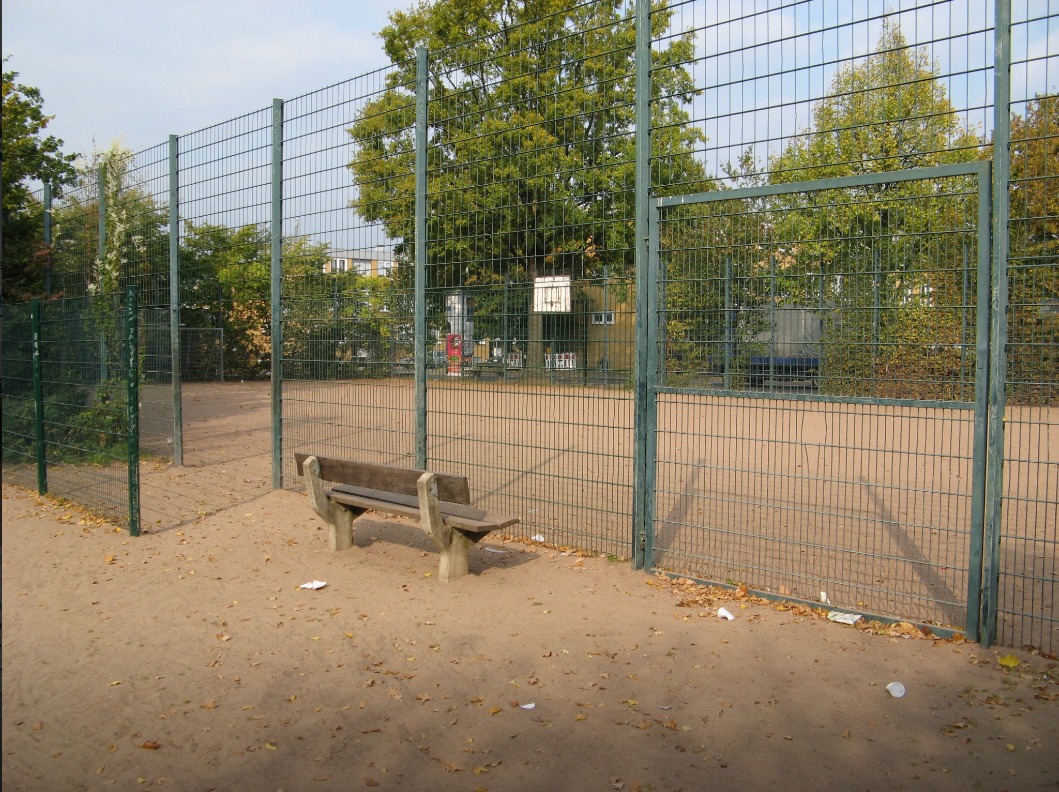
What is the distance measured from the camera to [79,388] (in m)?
9.45

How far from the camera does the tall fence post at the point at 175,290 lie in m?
11.1

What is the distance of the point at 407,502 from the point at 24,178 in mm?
14064

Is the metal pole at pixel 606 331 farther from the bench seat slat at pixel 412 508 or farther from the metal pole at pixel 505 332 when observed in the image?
the bench seat slat at pixel 412 508

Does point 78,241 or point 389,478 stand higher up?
point 78,241

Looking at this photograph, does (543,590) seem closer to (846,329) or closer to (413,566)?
(413,566)

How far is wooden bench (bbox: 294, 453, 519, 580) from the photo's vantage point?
6070 millimetres

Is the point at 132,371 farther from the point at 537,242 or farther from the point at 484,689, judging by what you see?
the point at 484,689

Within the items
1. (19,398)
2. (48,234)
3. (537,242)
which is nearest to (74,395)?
(19,398)

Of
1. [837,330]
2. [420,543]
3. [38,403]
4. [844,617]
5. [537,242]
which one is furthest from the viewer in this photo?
[38,403]

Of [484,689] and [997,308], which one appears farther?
[997,308]

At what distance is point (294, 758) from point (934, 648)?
357cm

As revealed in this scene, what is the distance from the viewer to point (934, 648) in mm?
4867

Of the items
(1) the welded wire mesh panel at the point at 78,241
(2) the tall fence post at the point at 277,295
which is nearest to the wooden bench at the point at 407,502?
(2) the tall fence post at the point at 277,295

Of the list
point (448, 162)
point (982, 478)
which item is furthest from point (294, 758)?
point (448, 162)
